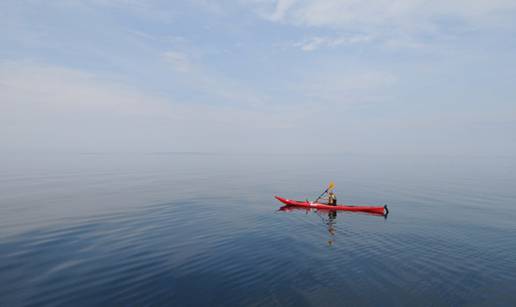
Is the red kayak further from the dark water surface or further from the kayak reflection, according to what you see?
the dark water surface

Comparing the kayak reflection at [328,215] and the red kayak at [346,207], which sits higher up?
the red kayak at [346,207]

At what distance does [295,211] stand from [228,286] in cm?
2555

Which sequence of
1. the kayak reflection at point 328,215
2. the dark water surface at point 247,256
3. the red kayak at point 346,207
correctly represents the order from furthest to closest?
1. the red kayak at point 346,207
2. the kayak reflection at point 328,215
3. the dark water surface at point 247,256

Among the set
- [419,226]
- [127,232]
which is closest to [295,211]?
[419,226]

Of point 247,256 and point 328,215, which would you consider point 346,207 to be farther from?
point 247,256

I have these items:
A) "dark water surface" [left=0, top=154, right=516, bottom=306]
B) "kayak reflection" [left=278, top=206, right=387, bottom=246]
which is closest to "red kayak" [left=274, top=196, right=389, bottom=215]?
"kayak reflection" [left=278, top=206, right=387, bottom=246]

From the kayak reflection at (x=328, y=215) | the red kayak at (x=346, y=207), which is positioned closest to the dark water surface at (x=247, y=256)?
the kayak reflection at (x=328, y=215)

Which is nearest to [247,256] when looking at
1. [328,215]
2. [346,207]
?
[328,215]

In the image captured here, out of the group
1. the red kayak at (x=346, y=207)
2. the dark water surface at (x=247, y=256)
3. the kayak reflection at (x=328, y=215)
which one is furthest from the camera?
the red kayak at (x=346, y=207)

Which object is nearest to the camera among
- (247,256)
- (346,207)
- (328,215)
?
(247,256)

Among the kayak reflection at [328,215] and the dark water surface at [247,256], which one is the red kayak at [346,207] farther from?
the dark water surface at [247,256]

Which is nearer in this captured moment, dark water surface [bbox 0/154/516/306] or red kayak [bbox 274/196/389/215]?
dark water surface [bbox 0/154/516/306]

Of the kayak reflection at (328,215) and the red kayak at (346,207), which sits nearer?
the kayak reflection at (328,215)

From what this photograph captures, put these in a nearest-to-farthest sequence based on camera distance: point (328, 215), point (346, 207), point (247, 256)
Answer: point (247, 256) < point (328, 215) < point (346, 207)
